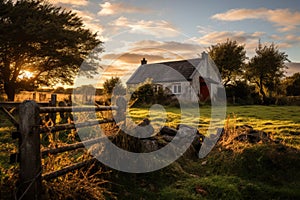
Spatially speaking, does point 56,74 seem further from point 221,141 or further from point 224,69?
point 224,69

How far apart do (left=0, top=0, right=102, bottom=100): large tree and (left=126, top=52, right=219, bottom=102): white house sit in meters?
11.3

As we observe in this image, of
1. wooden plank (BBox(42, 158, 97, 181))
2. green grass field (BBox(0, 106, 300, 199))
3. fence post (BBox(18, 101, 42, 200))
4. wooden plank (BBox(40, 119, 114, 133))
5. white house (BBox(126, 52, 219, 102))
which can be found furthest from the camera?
white house (BBox(126, 52, 219, 102))

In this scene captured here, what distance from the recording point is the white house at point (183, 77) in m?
37.3

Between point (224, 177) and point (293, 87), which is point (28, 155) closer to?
point (224, 177)

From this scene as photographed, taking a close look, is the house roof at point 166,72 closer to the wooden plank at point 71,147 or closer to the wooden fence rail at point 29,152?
the wooden plank at point 71,147

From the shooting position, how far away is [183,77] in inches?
1484

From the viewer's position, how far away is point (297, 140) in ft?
31.3

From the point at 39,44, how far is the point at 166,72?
21895 millimetres

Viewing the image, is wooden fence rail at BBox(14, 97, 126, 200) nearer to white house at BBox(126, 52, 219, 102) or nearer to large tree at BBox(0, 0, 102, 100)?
large tree at BBox(0, 0, 102, 100)

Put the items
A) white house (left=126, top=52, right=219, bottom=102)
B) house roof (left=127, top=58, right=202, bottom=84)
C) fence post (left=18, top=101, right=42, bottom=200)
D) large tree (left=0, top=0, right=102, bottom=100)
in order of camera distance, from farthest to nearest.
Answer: house roof (left=127, top=58, right=202, bottom=84)
white house (left=126, top=52, right=219, bottom=102)
large tree (left=0, top=0, right=102, bottom=100)
fence post (left=18, top=101, right=42, bottom=200)

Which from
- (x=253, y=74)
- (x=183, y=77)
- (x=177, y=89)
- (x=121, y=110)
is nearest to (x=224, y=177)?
(x=121, y=110)

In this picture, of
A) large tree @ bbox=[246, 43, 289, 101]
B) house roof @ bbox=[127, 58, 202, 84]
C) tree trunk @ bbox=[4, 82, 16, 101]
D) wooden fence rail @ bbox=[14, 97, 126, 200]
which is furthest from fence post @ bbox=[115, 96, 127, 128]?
large tree @ bbox=[246, 43, 289, 101]

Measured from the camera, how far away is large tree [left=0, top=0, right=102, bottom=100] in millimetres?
20562

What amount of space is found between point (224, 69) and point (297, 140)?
41.5 metres
